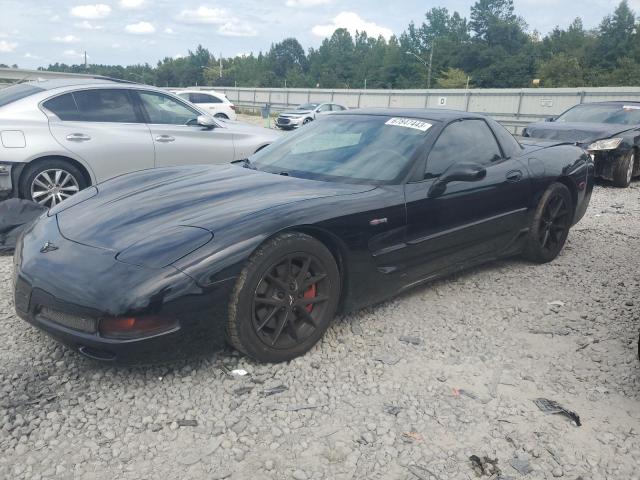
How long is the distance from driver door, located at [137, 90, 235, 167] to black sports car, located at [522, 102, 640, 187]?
Result: 560 cm

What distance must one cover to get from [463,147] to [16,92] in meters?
4.91

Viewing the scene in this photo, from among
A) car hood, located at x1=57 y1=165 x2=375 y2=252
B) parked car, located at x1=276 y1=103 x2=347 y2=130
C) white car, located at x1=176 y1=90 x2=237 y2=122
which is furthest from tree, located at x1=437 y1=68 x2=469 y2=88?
car hood, located at x1=57 y1=165 x2=375 y2=252

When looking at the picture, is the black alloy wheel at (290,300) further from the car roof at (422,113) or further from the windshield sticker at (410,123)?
the car roof at (422,113)

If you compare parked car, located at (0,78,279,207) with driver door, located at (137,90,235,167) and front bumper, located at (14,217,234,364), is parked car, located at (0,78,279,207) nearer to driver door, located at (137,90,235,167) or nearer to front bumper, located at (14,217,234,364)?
driver door, located at (137,90,235,167)

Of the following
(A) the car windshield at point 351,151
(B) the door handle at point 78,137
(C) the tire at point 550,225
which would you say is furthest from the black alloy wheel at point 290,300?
(B) the door handle at point 78,137

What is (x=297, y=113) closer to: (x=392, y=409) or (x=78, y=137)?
(x=78, y=137)

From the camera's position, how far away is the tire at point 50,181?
5531mm

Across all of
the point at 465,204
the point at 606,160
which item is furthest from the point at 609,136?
the point at 465,204

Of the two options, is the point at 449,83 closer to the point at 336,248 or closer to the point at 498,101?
the point at 498,101

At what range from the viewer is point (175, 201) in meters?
3.13

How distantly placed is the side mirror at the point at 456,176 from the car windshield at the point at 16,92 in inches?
184

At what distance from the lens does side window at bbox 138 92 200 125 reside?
654cm

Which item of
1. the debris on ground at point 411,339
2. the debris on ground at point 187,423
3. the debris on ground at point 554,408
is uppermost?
the debris on ground at point 411,339

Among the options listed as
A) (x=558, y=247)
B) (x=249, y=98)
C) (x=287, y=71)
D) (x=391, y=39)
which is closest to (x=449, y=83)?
(x=249, y=98)
